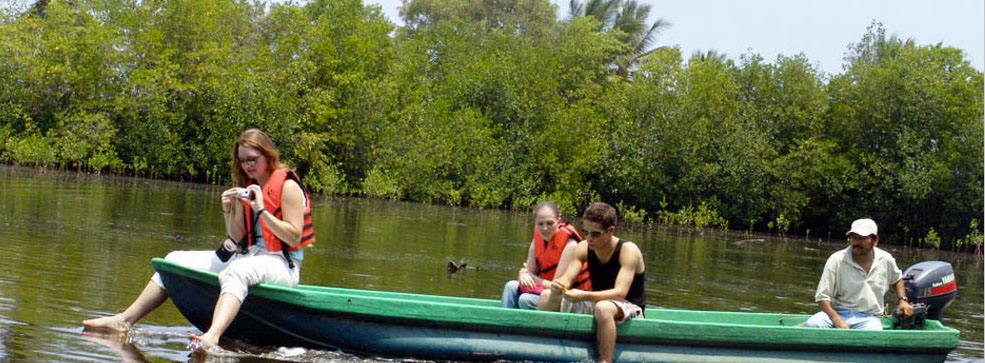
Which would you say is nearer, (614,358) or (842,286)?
(614,358)

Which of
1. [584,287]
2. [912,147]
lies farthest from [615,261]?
[912,147]

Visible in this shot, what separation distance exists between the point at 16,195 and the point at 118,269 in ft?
39.0

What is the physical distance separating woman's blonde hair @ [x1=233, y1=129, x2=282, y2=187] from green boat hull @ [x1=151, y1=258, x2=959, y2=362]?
0.74 metres

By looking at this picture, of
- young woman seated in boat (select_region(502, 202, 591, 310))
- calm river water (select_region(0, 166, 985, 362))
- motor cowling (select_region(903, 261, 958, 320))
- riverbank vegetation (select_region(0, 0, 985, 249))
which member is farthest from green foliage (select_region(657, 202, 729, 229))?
young woman seated in boat (select_region(502, 202, 591, 310))

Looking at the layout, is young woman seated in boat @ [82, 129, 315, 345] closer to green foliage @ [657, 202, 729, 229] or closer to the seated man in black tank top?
the seated man in black tank top

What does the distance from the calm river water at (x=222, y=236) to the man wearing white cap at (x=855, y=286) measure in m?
2.11

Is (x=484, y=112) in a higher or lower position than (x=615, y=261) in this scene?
higher

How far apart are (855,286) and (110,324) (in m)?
5.61

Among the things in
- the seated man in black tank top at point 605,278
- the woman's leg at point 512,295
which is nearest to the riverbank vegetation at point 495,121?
the woman's leg at point 512,295

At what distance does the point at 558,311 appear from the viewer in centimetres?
923

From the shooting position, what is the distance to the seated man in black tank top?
28.9 ft

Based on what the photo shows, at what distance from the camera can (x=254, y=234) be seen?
8484 millimetres

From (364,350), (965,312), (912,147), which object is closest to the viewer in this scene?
(364,350)

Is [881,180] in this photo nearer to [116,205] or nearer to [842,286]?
[116,205]
